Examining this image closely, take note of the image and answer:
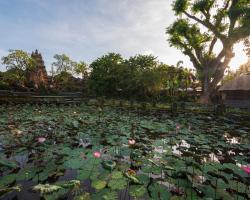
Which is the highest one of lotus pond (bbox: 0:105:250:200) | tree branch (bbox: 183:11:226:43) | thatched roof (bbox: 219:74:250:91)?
tree branch (bbox: 183:11:226:43)

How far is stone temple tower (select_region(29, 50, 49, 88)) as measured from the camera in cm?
3143

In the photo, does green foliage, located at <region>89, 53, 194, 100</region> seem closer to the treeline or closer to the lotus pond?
the treeline

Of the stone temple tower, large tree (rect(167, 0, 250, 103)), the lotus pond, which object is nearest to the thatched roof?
large tree (rect(167, 0, 250, 103))

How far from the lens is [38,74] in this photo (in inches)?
1339

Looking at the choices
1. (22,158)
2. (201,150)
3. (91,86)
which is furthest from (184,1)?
(22,158)

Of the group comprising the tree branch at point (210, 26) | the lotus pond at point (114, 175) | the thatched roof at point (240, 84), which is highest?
the tree branch at point (210, 26)

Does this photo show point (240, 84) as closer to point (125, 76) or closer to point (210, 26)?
point (210, 26)

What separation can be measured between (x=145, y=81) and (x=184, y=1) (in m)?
9.78

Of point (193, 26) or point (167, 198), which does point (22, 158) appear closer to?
point (167, 198)

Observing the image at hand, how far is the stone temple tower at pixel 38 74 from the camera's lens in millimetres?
31434

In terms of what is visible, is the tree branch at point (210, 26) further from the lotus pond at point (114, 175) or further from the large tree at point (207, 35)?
the lotus pond at point (114, 175)

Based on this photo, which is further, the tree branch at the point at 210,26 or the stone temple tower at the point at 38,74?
the stone temple tower at the point at 38,74

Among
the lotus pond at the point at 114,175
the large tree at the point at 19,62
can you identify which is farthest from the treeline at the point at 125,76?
the lotus pond at the point at 114,175

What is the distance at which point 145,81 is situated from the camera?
25453 mm
